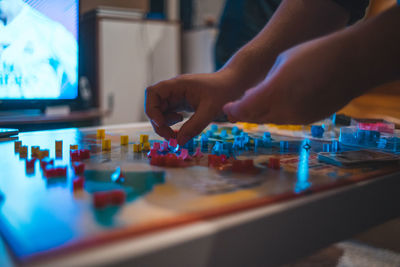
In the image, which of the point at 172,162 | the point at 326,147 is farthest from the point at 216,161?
the point at 326,147

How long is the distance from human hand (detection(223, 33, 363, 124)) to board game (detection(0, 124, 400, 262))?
75mm

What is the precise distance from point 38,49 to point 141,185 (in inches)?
32.0

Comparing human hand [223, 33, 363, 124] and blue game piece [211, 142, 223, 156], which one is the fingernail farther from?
human hand [223, 33, 363, 124]

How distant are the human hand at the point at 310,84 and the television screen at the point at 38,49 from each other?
0.72m

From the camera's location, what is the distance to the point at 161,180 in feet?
1.29

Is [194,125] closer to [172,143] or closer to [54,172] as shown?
[172,143]

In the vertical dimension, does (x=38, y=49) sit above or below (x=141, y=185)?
above

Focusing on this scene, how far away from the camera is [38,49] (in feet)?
3.30

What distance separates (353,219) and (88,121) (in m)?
1.66

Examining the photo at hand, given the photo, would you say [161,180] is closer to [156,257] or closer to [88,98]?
[156,257]

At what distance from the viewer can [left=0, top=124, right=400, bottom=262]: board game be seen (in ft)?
0.85

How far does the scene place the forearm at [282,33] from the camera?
675 millimetres

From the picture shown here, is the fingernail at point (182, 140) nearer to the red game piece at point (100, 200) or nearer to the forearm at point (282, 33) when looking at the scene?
the forearm at point (282, 33)

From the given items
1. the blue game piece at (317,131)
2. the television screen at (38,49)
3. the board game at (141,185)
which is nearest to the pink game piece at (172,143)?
the board game at (141,185)
